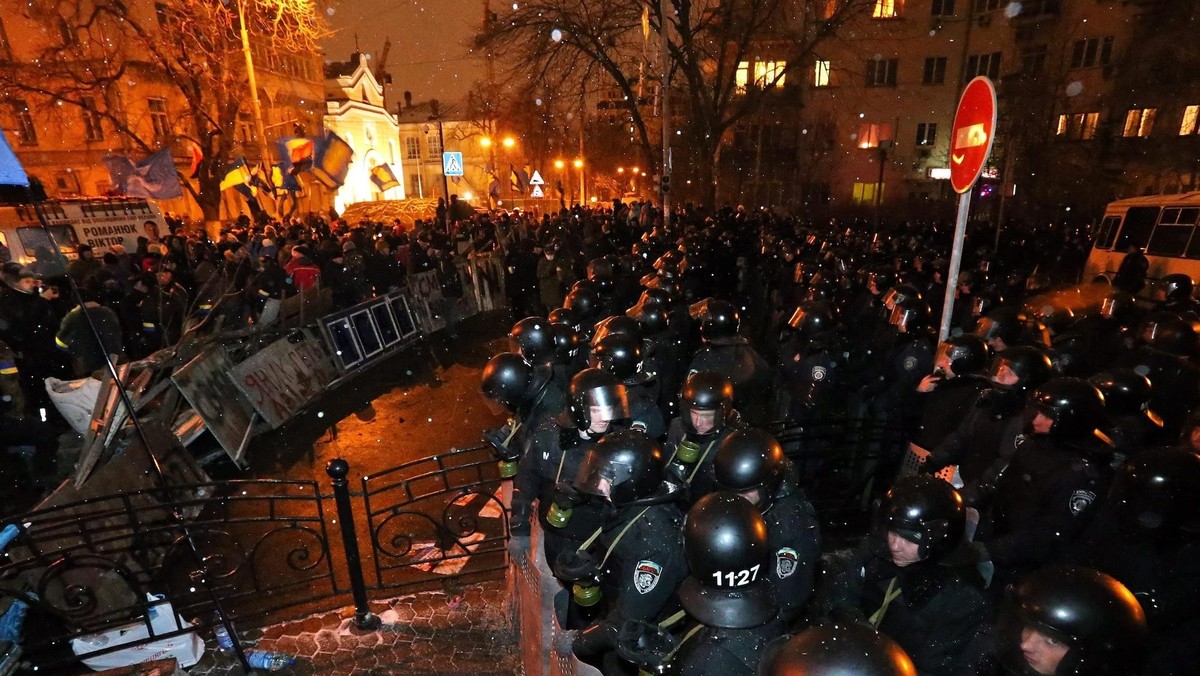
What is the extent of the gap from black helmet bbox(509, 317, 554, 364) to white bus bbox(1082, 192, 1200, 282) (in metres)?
11.4

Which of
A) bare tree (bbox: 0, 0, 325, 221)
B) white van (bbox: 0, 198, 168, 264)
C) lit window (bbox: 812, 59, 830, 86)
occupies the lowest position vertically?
white van (bbox: 0, 198, 168, 264)

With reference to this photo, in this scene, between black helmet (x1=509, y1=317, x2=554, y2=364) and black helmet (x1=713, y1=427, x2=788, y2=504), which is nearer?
black helmet (x1=713, y1=427, x2=788, y2=504)

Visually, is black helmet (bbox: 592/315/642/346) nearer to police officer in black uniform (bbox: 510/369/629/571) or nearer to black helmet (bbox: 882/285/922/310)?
police officer in black uniform (bbox: 510/369/629/571)

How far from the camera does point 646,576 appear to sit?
2.65m

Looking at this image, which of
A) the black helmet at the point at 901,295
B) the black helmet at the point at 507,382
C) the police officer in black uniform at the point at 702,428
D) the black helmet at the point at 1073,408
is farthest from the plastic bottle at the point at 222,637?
Result: the black helmet at the point at 901,295

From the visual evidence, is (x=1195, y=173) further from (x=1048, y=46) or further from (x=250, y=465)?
(x=250, y=465)

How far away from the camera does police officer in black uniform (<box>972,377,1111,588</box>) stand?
126 inches

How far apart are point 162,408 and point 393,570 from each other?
351cm

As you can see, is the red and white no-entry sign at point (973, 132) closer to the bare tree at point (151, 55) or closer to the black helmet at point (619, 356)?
the black helmet at point (619, 356)

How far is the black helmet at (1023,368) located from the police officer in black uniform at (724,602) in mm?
2816

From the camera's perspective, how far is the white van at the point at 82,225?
13023 millimetres

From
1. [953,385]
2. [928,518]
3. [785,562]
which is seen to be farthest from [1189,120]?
[785,562]

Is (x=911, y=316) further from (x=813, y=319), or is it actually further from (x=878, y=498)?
(x=878, y=498)

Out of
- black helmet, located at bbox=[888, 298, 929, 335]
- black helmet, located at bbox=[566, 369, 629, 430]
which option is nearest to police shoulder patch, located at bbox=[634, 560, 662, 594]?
black helmet, located at bbox=[566, 369, 629, 430]
